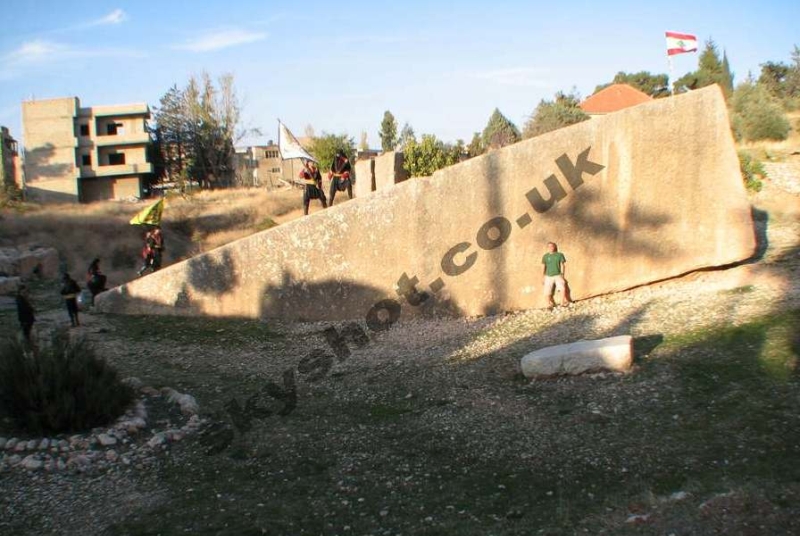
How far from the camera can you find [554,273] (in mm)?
9258

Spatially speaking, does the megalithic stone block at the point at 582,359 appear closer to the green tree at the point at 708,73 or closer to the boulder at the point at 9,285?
the boulder at the point at 9,285

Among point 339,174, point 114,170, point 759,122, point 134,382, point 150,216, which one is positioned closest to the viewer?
point 134,382

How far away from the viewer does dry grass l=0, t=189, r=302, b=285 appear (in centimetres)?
2131

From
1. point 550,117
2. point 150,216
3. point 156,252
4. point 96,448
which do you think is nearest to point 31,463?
point 96,448

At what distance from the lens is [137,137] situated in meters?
45.3

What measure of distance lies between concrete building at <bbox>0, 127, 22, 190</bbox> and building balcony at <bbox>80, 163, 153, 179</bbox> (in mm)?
3968

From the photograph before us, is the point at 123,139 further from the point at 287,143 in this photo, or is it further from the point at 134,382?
the point at 134,382

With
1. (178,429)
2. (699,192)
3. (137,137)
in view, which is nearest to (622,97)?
(137,137)

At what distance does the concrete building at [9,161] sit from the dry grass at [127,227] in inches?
325

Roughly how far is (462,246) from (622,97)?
38754mm

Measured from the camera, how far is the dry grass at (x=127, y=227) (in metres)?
21.3

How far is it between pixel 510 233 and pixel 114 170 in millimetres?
40964

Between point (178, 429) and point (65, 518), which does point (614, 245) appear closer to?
point (178, 429)

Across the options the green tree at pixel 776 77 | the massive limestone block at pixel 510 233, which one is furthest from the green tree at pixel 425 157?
the green tree at pixel 776 77
